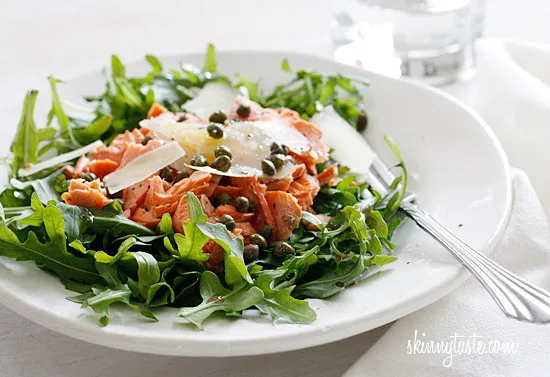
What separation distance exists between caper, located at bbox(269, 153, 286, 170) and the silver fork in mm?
588

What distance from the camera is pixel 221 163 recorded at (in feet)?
10.5

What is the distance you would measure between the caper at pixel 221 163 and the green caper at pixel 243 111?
20.8 inches

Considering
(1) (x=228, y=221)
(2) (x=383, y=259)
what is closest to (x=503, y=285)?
(2) (x=383, y=259)

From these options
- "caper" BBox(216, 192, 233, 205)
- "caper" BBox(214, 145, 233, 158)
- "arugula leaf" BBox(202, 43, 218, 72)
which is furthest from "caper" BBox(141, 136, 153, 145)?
"arugula leaf" BBox(202, 43, 218, 72)

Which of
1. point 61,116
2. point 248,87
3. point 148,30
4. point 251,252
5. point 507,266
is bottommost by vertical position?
point 507,266

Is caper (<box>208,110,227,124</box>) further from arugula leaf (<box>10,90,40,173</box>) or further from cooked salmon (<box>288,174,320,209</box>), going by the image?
arugula leaf (<box>10,90,40,173</box>)

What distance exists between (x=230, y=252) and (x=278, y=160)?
702 millimetres

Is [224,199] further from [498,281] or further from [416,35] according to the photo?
[416,35]

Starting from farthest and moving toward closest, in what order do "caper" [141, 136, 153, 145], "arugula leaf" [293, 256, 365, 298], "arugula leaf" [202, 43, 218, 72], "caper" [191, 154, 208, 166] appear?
1. "arugula leaf" [202, 43, 218, 72]
2. "caper" [141, 136, 153, 145]
3. "caper" [191, 154, 208, 166]
4. "arugula leaf" [293, 256, 365, 298]

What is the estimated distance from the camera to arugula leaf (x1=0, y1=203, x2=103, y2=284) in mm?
2799

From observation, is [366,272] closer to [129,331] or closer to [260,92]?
[129,331]

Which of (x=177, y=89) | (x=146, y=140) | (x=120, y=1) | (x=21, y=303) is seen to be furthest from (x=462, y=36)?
(x=21, y=303)

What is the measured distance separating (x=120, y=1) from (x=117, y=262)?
172 inches

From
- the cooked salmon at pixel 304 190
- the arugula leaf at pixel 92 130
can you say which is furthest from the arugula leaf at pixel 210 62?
the cooked salmon at pixel 304 190
